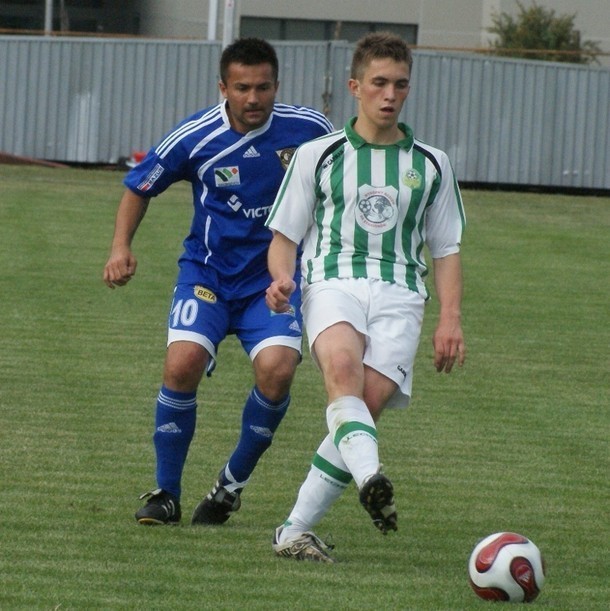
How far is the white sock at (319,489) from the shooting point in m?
5.54

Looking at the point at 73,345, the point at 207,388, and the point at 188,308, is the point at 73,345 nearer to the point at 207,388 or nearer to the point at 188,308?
the point at 207,388

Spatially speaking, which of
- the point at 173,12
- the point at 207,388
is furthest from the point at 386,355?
the point at 173,12

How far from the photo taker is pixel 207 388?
1021cm

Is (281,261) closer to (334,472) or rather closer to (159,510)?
(334,472)

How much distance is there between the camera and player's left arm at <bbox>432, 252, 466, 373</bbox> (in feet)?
18.2

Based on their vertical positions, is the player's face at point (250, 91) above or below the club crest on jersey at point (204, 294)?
above

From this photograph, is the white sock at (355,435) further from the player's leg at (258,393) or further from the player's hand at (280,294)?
the player's leg at (258,393)

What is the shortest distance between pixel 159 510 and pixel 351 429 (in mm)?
1322

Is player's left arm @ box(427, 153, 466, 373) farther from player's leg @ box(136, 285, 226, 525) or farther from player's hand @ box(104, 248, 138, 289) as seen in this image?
player's hand @ box(104, 248, 138, 289)

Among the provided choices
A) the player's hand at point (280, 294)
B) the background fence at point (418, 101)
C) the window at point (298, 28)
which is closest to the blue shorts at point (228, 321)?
the player's hand at point (280, 294)

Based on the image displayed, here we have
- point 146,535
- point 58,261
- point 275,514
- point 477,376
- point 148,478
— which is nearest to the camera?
point 146,535

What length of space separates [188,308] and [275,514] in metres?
1.03

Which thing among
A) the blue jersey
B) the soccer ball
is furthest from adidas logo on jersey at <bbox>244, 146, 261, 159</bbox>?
the soccer ball

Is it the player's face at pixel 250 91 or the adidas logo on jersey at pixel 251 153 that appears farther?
the adidas logo on jersey at pixel 251 153
